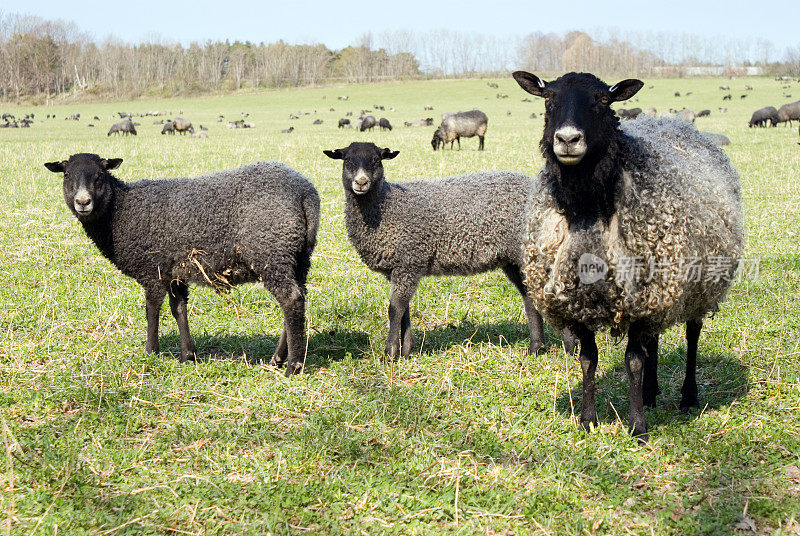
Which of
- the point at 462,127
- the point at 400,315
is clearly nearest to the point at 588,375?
the point at 400,315

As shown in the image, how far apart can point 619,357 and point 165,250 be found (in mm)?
4266

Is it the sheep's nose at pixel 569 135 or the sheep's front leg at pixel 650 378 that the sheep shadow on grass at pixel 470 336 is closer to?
the sheep's front leg at pixel 650 378

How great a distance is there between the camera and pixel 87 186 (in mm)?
6414

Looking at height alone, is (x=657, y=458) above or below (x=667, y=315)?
below

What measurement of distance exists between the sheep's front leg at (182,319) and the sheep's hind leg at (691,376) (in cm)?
417

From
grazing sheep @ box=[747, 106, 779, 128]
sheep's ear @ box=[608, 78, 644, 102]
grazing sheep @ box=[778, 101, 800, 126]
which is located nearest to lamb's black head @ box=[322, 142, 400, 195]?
sheep's ear @ box=[608, 78, 644, 102]

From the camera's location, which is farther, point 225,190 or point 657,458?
point 225,190

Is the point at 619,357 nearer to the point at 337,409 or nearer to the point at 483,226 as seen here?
the point at 483,226

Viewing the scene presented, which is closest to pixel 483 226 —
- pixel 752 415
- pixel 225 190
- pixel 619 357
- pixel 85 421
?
pixel 619 357

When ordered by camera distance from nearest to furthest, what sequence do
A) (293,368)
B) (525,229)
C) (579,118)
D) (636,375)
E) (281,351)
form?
(579,118) → (636,375) → (525,229) → (293,368) → (281,351)

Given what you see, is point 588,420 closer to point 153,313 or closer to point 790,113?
point 153,313

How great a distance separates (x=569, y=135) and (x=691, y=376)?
2327 millimetres

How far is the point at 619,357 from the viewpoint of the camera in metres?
6.38

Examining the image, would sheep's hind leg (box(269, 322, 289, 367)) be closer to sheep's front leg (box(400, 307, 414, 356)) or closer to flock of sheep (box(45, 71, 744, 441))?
flock of sheep (box(45, 71, 744, 441))
